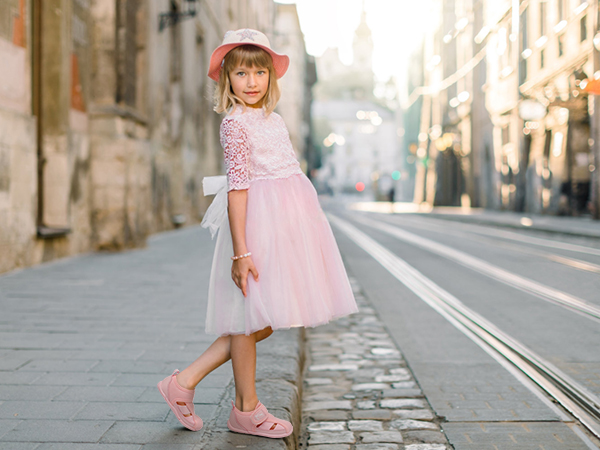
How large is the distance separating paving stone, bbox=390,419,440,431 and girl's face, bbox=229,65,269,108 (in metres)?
1.70

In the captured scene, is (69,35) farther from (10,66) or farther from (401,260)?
(401,260)

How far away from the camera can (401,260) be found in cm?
1113

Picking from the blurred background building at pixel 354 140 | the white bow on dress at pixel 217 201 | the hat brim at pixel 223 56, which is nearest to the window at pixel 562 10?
the hat brim at pixel 223 56

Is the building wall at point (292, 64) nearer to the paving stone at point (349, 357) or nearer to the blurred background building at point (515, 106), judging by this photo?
the blurred background building at point (515, 106)

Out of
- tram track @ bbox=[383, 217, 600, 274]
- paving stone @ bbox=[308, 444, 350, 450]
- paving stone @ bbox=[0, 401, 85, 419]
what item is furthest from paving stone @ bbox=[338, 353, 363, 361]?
tram track @ bbox=[383, 217, 600, 274]

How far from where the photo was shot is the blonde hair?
9.11ft

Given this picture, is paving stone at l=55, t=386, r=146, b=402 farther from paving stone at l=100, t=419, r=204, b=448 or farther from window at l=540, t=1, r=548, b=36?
window at l=540, t=1, r=548, b=36

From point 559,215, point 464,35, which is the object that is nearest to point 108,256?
point 559,215

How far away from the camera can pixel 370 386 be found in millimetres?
4043

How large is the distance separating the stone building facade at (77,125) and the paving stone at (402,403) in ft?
17.4

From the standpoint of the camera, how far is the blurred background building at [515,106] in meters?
21.0

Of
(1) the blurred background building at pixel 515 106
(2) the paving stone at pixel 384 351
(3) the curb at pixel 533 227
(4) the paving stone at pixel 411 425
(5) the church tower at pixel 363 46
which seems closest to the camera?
(4) the paving stone at pixel 411 425

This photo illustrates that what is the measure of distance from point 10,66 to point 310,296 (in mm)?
6544

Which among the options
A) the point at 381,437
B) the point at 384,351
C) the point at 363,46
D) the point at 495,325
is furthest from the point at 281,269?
the point at 363,46
